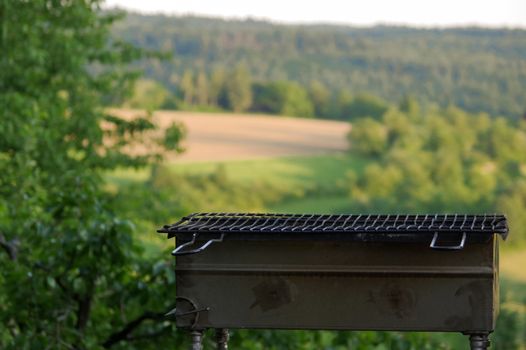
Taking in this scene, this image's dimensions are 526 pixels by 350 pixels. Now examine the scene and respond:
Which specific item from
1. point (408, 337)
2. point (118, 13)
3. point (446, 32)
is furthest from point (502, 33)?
point (408, 337)

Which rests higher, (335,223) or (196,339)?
(335,223)

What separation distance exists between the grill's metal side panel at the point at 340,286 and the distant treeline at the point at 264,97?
58472mm

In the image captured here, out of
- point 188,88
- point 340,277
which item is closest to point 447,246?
point 340,277

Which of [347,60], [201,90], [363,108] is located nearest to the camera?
[201,90]

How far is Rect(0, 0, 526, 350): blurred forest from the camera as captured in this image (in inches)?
273

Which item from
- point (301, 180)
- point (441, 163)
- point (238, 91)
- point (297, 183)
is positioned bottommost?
point (297, 183)

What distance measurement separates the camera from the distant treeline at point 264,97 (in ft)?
223

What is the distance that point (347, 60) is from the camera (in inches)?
3440

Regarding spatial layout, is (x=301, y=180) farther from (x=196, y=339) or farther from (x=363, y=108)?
(x=196, y=339)

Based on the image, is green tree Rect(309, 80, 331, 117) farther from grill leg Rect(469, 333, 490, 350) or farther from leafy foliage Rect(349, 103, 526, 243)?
grill leg Rect(469, 333, 490, 350)

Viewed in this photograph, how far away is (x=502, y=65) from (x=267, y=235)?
255ft

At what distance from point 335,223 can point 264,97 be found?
65793 mm

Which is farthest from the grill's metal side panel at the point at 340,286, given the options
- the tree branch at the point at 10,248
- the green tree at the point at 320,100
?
the green tree at the point at 320,100

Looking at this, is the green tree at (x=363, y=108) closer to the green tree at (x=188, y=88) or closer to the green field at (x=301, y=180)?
the green field at (x=301, y=180)
